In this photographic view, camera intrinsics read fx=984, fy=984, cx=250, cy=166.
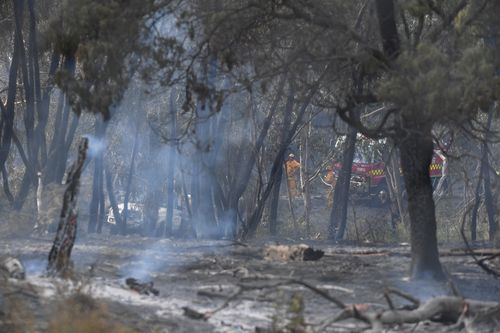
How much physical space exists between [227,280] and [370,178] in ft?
62.5

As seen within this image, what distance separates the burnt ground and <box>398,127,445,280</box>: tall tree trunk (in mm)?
312

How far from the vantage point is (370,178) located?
3080 centimetres

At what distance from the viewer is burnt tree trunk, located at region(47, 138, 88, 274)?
32.1 feet

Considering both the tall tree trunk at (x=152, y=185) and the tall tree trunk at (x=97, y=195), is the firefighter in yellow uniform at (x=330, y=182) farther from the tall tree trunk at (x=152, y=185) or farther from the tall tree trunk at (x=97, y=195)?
the tall tree trunk at (x=97, y=195)

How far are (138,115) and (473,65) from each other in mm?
13659

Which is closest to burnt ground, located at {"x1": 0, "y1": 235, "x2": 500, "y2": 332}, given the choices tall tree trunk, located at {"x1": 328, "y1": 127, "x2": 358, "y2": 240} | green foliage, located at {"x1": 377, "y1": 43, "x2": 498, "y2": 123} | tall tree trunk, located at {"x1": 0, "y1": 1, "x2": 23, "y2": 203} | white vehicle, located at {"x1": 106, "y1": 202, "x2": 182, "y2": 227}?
green foliage, located at {"x1": 377, "y1": 43, "x2": 498, "y2": 123}

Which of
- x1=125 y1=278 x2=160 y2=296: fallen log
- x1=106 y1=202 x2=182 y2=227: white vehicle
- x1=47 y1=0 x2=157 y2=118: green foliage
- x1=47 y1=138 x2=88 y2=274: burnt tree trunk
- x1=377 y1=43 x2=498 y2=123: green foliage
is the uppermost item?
x1=47 y1=0 x2=157 y2=118: green foliage

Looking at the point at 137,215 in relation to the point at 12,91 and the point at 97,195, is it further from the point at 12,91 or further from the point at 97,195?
the point at 12,91

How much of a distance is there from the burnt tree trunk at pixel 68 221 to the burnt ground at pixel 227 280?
237mm

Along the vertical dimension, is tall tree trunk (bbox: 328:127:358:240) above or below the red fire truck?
below

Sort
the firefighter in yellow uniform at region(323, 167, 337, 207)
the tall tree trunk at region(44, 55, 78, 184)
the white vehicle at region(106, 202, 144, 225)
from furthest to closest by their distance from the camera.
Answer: the firefighter in yellow uniform at region(323, 167, 337, 207) < the white vehicle at region(106, 202, 144, 225) < the tall tree trunk at region(44, 55, 78, 184)

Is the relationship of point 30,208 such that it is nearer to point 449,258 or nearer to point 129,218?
point 129,218

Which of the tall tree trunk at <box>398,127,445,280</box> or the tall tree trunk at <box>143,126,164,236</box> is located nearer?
the tall tree trunk at <box>398,127,445,280</box>

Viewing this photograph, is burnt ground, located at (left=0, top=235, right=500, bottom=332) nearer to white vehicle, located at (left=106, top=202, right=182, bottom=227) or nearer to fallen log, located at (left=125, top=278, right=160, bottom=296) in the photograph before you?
fallen log, located at (left=125, top=278, right=160, bottom=296)
